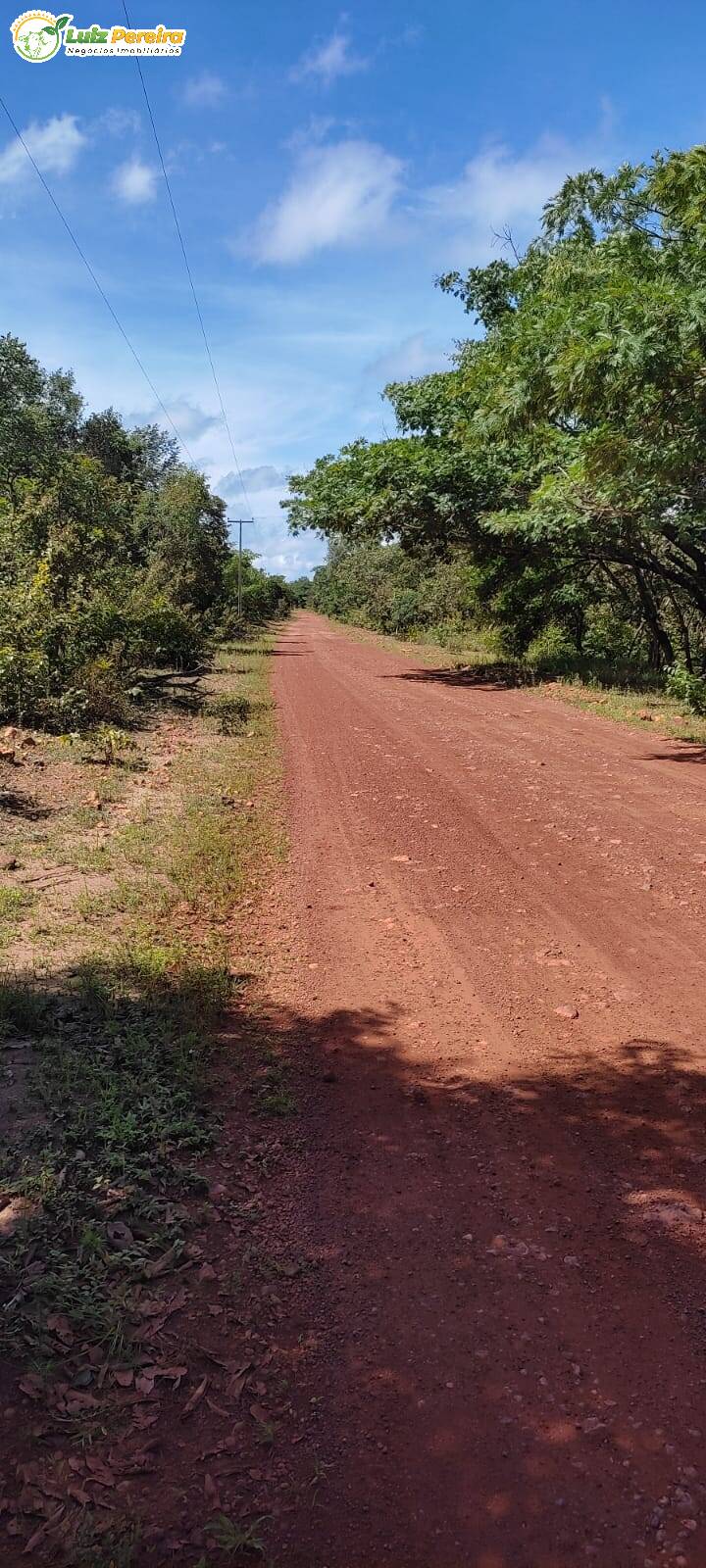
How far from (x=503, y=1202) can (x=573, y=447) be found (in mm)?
13552

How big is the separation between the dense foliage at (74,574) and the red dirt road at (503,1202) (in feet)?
18.5

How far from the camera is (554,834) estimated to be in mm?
7297

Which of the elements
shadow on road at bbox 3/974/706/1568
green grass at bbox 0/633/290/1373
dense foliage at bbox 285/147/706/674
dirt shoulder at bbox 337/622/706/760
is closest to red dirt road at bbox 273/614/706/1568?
shadow on road at bbox 3/974/706/1568

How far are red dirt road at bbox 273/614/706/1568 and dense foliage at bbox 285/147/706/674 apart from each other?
4816mm

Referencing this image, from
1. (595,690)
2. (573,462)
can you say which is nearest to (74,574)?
(573,462)

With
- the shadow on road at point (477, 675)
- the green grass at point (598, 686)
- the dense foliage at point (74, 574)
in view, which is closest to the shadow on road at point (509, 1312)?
the dense foliage at point (74, 574)

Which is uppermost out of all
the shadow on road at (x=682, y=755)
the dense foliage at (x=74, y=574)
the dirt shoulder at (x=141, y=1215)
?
the dense foliage at (x=74, y=574)

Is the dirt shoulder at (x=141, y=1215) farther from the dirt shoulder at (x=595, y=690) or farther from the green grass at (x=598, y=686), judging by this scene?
the green grass at (x=598, y=686)

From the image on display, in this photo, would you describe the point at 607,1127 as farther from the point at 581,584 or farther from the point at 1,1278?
the point at 581,584

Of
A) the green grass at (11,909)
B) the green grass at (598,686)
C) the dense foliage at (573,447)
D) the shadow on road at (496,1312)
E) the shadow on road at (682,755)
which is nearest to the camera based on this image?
the shadow on road at (496,1312)

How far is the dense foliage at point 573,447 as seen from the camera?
8.80 meters

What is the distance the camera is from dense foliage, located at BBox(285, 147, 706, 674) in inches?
347

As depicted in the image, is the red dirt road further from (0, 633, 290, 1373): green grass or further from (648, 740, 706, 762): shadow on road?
(648, 740, 706, 762): shadow on road

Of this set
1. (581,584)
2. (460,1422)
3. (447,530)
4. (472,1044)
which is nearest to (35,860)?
(472,1044)
